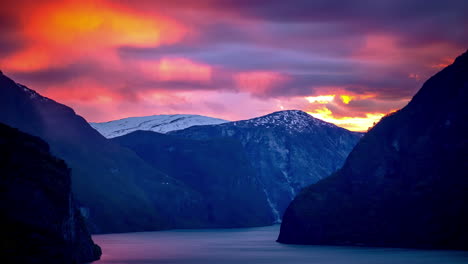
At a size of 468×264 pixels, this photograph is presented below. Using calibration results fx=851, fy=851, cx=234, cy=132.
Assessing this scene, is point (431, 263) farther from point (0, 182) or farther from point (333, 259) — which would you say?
point (0, 182)

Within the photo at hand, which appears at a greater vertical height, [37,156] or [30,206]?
[37,156]

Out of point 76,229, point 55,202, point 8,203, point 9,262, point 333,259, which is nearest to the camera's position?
point 9,262

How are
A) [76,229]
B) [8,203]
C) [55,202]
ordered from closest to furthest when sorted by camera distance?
[8,203]
[55,202]
[76,229]

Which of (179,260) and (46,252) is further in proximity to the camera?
(179,260)

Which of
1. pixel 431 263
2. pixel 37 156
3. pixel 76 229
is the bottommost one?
pixel 431 263

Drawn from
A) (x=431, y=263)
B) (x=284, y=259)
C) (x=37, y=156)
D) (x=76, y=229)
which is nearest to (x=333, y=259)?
(x=284, y=259)

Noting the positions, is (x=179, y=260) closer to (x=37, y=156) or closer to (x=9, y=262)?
(x=37, y=156)
